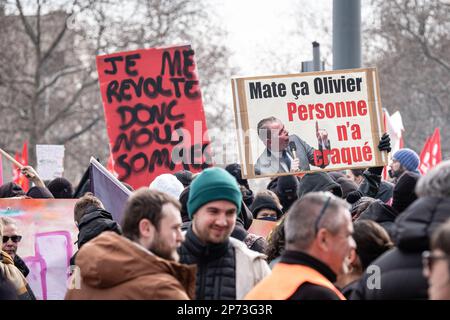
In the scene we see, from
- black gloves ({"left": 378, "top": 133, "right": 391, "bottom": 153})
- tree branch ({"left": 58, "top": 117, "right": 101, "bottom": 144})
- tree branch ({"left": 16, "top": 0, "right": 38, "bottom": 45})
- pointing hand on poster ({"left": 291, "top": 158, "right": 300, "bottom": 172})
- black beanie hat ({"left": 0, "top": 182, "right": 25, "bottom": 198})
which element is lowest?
tree branch ({"left": 58, "top": 117, "right": 101, "bottom": 144})

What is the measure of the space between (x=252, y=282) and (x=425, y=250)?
3.79 ft

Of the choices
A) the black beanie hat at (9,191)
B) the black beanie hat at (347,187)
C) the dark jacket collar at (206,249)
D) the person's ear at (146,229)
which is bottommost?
the black beanie hat at (347,187)

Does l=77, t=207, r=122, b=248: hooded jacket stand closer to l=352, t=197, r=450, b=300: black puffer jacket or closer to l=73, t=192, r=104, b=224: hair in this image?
l=73, t=192, r=104, b=224: hair

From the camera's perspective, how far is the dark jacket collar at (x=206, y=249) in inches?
216

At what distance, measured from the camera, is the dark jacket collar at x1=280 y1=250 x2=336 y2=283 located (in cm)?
456

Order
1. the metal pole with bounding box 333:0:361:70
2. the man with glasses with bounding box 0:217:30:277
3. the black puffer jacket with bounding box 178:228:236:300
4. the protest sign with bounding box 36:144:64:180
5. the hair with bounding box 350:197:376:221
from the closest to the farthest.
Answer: the black puffer jacket with bounding box 178:228:236:300
the hair with bounding box 350:197:376:221
the man with glasses with bounding box 0:217:30:277
the metal pole with bounding box 333:0:361:70
the protest sign with bounding box 36:144:64:180

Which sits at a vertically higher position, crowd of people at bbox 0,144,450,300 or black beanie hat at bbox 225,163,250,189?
crowd of people at bbox 0,144,450,300

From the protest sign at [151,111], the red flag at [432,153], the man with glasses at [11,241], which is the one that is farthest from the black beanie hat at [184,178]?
the red flag at [432,153]

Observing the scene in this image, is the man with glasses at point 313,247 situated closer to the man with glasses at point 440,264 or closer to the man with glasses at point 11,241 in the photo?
the man with glasses at point 440,264

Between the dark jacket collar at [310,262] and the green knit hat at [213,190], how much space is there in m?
1.06

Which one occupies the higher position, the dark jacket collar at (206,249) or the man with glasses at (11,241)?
the dark jacket collar at (206,249)

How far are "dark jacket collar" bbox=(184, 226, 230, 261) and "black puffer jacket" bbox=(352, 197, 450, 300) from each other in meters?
1.05

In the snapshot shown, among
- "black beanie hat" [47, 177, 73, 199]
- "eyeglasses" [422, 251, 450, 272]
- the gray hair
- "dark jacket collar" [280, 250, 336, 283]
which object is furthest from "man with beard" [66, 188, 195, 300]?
"black beanie hat" [47, 177, 73, 199]
